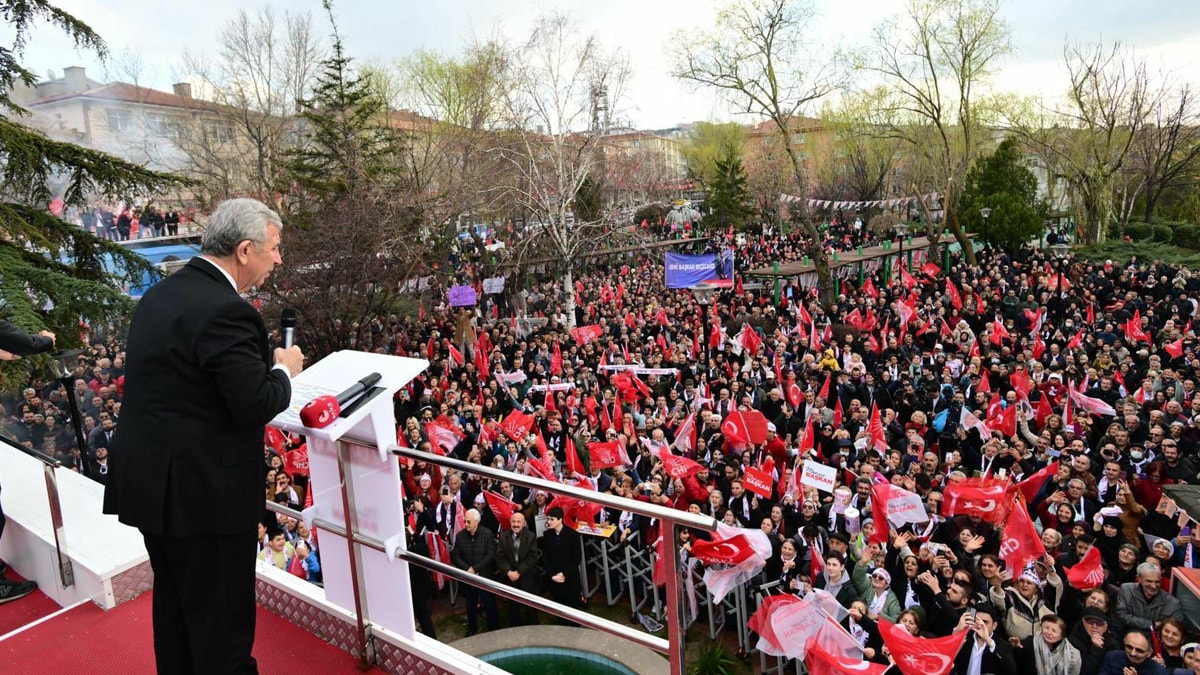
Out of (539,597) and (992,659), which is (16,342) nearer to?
(539,597)

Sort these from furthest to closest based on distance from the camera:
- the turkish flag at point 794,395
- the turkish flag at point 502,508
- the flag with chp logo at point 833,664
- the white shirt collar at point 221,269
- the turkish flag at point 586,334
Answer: the turkish flag at point 586,334
the turkish flag at point 794,395
the turkish flag at point 502,508
the flag with chp logo at point 833,664
the white shirt collar at point 221,269

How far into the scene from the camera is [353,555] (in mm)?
3109

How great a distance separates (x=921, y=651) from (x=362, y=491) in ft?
15.3

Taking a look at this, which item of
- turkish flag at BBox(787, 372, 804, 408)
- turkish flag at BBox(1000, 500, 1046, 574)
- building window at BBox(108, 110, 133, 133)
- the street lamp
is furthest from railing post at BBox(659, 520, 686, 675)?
building window at BBox(108, 110, 133, 133)

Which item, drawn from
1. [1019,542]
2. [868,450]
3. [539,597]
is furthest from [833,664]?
[539,597]

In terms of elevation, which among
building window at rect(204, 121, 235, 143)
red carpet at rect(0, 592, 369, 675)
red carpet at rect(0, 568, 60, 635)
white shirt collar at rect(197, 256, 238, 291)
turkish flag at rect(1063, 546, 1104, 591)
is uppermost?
building window at rect(204, 121, 235, 143)

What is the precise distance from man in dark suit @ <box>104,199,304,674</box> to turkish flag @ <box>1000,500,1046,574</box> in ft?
23.5

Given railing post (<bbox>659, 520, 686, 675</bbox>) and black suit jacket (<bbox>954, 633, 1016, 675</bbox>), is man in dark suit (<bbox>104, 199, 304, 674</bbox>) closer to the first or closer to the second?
railing post (<bbox>659, 520, 686, 675</bbox>)

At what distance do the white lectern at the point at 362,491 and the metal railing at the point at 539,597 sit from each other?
1cm

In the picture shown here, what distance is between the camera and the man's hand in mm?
2426

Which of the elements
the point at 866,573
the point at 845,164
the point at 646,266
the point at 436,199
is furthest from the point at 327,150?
the point at 845,164

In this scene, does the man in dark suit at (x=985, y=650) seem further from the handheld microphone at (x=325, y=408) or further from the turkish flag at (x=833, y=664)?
the handheld microphone at (x=325, y=408)

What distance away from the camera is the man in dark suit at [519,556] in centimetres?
791

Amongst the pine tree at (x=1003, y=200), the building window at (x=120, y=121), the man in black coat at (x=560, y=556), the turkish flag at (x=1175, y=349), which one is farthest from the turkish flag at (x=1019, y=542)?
the building window at (x=120, y=121)
